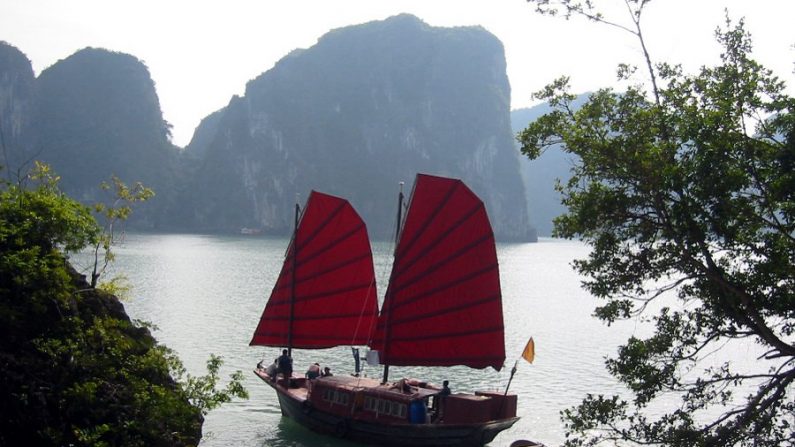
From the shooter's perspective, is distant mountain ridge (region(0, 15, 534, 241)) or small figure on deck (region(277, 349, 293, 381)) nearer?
small figure on deck (region(277, 349, 293, 381))

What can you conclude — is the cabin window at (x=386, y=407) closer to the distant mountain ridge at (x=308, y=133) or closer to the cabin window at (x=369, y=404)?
the cabin window at (x=369, y=404)

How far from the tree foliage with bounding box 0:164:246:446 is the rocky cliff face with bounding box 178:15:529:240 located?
129 metres

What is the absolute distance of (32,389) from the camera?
8039 millimetres

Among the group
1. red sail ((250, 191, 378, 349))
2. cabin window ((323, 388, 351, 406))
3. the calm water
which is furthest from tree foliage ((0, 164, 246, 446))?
red sail ((250, 191, 378, 349))

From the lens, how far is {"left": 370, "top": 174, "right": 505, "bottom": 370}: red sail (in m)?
14.8

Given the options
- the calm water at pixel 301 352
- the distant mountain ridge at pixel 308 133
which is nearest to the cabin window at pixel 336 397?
the calm water at pixel 301 352

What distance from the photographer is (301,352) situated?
79.6 ft

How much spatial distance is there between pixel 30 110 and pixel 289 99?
53209 millimetres

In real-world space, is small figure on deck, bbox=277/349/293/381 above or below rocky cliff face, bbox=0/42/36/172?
below

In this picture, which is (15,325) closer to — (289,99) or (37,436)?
(37,436)

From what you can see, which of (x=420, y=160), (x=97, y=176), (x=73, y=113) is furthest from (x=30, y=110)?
(x=420, y=160)

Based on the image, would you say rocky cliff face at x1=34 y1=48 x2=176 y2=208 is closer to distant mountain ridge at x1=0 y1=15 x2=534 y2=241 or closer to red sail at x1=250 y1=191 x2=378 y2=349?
distant mountain ridge at x1=0 y1=15 x2=534 y2=241

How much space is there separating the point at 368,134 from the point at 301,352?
13218cm

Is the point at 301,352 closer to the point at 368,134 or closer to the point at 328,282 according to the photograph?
the point at 328,282
